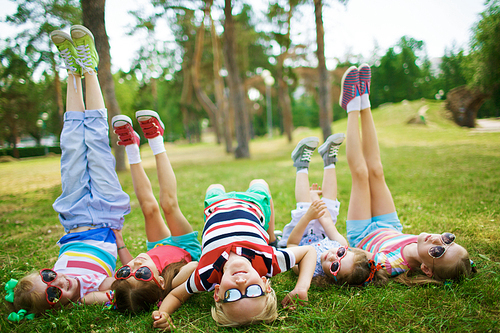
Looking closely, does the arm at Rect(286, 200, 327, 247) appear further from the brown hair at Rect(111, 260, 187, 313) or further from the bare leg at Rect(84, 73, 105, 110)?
the bare leg at Rect(84, 73, 105, 110)

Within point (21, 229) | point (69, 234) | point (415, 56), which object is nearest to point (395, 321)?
point (69, 234)

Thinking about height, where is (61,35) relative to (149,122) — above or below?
above

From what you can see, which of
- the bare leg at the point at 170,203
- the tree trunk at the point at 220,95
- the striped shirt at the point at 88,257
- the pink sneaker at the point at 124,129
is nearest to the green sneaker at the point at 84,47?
the pink sneaker at the point at 124,129

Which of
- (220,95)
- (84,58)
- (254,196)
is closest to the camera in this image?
(254,196)

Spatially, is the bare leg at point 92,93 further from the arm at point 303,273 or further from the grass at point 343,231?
the arm at point 303,273

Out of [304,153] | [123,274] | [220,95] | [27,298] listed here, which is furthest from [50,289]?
[220,95]

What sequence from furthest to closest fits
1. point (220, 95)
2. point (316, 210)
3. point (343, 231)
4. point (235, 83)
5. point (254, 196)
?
point (220, 95), point (235, 83), point (343, 231), point (254, 196), point (316, 210)

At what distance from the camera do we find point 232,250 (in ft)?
6.50

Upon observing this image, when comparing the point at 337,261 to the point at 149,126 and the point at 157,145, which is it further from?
the point at 149,126

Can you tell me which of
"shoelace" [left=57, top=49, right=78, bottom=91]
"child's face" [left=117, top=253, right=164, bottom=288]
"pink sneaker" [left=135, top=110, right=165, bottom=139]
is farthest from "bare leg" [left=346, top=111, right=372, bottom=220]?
"shoelace" [left=57, top=49, right=78, bottom=91]

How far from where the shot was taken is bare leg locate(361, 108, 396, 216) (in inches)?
115

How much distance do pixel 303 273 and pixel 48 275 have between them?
1953 mm

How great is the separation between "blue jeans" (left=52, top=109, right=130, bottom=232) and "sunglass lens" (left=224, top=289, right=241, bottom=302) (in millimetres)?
1665

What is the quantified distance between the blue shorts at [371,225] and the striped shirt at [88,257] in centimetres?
247
